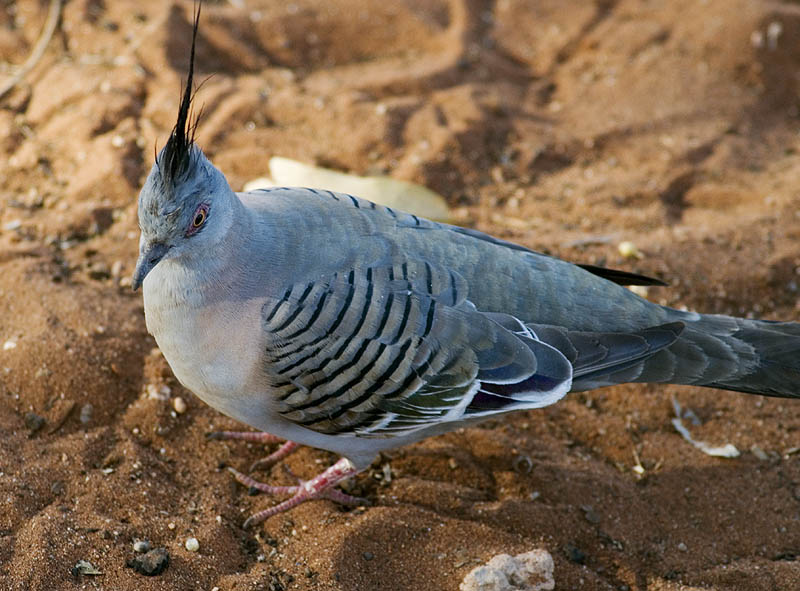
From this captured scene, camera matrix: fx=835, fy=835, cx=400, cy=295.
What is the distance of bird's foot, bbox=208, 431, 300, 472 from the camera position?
4402 millimetres

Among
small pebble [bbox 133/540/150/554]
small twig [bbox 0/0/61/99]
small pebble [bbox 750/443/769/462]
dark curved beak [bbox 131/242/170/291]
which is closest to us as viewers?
dark curved beak [bbox 131/242/170/291]

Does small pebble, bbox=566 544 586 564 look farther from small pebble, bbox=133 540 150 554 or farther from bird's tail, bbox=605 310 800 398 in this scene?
small pebble, bbox=133 540 150 554

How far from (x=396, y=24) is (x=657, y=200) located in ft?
9.08

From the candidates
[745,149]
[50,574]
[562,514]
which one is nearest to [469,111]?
[745,149]

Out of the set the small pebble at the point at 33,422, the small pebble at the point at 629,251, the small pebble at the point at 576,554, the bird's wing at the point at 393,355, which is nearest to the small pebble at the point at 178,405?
the small pebble at the point at 33,422

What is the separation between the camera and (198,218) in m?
3.44

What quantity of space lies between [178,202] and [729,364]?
263 centimetres

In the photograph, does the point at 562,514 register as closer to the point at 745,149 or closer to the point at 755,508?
the point at 755,508

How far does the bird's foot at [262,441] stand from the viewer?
440 cm

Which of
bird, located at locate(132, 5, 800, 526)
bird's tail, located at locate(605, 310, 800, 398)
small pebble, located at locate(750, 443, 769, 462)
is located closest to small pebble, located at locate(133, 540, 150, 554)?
bird, located at locate(132, 5, 800, 526)

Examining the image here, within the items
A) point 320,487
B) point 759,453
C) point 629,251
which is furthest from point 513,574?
point 629,251

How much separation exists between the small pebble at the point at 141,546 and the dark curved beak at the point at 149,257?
1.18 meters

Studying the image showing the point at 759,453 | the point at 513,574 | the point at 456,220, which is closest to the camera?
the point at 513,574

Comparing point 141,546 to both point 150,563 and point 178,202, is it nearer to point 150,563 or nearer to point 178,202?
point 150,563
